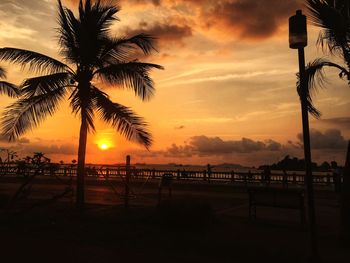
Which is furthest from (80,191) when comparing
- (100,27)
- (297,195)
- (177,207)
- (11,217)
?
(297,195)

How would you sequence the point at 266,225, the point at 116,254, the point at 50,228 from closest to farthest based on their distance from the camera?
the point at 116,254 → the point at 50,228 → the point at 266,225

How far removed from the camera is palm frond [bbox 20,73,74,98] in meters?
13.8

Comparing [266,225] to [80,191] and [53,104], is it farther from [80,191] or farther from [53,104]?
[53,104]

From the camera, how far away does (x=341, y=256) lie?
806 cm

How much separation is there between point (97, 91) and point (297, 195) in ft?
25.7

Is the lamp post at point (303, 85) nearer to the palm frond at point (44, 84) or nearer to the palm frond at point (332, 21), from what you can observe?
the palm frond at point (332, 21)

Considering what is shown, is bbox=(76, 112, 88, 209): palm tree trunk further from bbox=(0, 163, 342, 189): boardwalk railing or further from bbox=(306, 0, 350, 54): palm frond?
bbox=(0, 163, 342, 189): boardwalk railing

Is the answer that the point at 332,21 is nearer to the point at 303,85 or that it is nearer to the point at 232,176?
the point at 303,85

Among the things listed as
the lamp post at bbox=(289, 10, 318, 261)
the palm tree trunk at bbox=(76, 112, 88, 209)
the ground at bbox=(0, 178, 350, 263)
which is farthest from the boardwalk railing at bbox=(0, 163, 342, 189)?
the lamp post at bbox=(289, 10, 318, 261)

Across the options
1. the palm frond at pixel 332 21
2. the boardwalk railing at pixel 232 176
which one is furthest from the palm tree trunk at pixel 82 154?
the boardwalk railing at pixel 232 176

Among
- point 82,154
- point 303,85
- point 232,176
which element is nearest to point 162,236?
point 303,85

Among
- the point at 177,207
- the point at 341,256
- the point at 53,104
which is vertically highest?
the point at 53,104

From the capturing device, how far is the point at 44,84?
13930 millimetres

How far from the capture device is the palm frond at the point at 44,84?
45.3 ft
